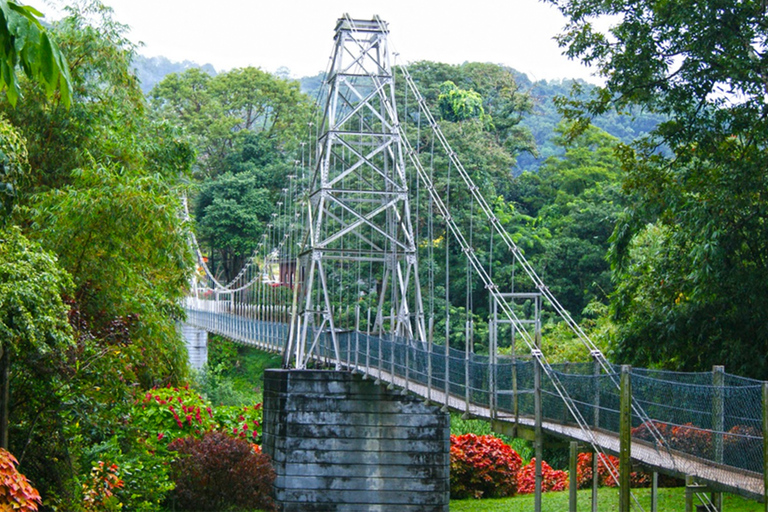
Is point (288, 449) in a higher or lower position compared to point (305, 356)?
lower

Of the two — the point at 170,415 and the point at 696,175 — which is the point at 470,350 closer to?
the point at 170,415

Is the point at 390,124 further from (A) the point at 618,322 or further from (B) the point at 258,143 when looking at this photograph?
(B) the point at 258,143

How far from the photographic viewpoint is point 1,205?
7.27 m

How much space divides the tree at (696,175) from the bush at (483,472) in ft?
16.2

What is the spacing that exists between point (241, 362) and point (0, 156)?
2947 cm

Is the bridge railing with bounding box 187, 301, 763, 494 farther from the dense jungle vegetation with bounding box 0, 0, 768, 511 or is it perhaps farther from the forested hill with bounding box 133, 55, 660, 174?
the forested hill with bounding box 133, 55, 660, 174

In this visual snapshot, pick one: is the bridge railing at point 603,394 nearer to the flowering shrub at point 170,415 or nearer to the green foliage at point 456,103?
the flowering shrub at point 170,415

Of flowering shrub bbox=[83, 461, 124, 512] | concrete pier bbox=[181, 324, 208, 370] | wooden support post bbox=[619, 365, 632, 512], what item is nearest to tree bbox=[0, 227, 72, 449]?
flowering shrub bbox=[83, 461, 124, 512]

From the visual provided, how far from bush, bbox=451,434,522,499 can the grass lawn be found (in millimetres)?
258

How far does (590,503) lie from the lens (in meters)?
14.0

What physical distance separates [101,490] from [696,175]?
6.84 meters

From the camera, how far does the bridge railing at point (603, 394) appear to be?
6.90m

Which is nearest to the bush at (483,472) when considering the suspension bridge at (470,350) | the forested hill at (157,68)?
the suspension bridge at (470,350)

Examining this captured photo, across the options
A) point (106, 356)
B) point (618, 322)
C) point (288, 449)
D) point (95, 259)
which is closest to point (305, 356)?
point (288, 449)
